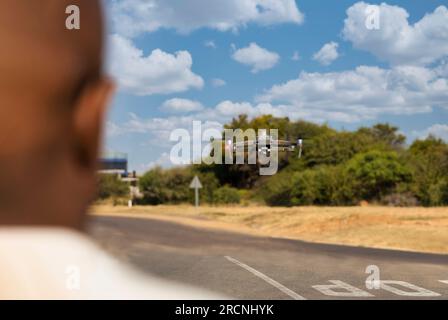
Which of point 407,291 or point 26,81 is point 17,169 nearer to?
point 26,81

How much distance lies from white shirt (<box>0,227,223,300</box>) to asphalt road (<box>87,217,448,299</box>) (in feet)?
17.9

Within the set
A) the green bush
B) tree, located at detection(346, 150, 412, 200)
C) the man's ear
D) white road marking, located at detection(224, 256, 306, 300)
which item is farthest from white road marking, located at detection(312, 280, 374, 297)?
the green bush

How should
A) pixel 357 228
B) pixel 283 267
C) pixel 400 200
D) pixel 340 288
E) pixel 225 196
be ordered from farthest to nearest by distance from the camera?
pixel 225 196, pixel 400 200, pixel 357 228, pixel 283 267, pixel 340 288

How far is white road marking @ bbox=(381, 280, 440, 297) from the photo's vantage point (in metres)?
8.06

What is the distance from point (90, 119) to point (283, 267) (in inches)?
427

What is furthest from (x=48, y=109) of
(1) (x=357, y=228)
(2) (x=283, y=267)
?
(1) (x=357, y=228)

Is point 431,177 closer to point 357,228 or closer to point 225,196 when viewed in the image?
point 225,196

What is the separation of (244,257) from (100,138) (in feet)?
41.0

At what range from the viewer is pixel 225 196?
44.4m

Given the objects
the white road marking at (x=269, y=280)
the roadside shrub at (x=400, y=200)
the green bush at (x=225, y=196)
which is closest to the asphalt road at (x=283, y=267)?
the white road marking at (x=269, y=280)
